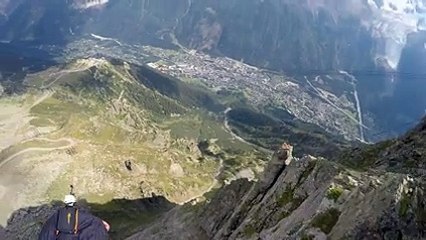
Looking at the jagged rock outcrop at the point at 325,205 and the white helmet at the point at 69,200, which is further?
the jagged rock outcrop at the point at 325,205

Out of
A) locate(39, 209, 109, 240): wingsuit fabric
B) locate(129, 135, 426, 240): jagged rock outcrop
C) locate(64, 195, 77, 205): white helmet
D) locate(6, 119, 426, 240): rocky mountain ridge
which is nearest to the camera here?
locate(39, 209, 109, 240): wingsuit fabric

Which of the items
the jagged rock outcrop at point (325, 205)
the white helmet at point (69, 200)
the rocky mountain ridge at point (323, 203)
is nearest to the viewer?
the white helmet at point (69, 200)

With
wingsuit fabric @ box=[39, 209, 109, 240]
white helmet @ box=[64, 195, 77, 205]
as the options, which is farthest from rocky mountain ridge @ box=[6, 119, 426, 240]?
white helmet @ box=[64, 195, 77, 205]

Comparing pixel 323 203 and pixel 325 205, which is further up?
pixel 325 205

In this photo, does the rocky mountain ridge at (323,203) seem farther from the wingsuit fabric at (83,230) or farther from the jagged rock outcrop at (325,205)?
the wingsuit fabric at (83,230)

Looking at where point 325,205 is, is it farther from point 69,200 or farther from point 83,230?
point 69,200

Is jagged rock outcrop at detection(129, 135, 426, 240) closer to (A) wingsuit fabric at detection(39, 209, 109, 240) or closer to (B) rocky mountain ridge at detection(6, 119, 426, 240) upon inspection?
(B) rocky mountain ridge at detection(6, 119, 426, 240)

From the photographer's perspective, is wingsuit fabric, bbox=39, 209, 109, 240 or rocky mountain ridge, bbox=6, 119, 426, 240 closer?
wingsuit fabric, bbox=39, 209, 109, 240

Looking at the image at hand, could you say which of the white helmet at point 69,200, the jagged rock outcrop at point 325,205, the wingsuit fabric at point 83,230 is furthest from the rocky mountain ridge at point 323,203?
the white helmet at point 69,200

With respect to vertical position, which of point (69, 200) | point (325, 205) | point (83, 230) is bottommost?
point (83, 230)

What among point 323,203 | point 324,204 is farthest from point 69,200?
point 323,203

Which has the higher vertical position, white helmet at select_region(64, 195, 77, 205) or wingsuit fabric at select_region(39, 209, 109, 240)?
white helmet at select_region(64, 195, 77, 205)
